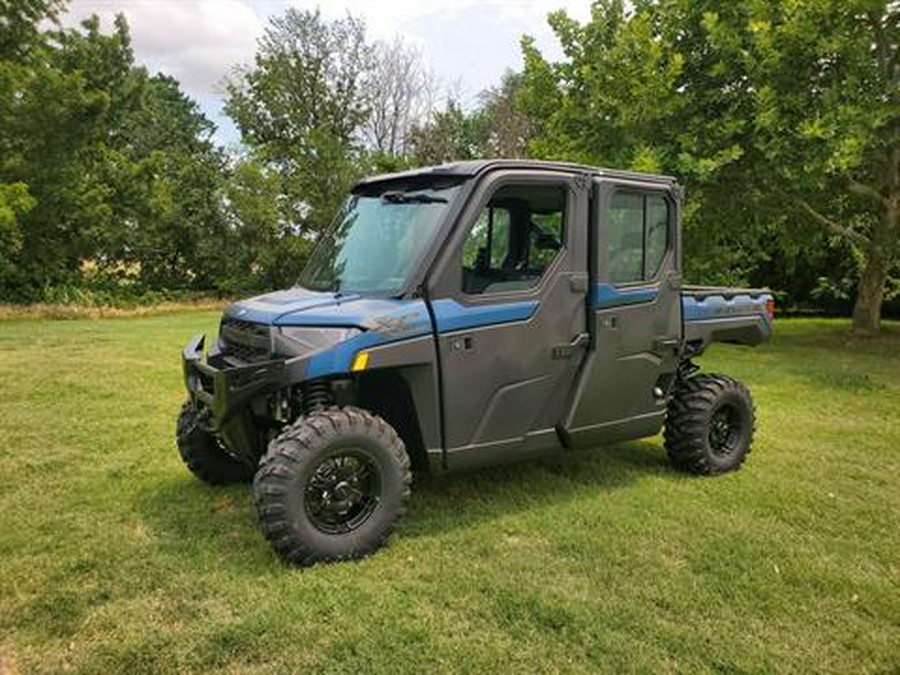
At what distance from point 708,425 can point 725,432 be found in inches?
16.0

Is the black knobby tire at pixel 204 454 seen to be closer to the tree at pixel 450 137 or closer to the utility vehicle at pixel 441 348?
the utility vehicle at pixel 441 348

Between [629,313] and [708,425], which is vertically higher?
[629,313]

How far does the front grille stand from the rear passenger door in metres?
2.01

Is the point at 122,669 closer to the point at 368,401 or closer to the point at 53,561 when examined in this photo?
the point at 53,561

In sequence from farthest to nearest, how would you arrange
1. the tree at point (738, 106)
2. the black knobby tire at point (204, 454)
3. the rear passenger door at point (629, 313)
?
the tree at point (738, 106) < the black knobby tire at point (204, 454) < the rear passenger door at point (629, 313)

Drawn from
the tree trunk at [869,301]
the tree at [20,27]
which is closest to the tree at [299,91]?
the tree at [20,27]

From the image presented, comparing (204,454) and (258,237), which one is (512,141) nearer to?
(258,237)

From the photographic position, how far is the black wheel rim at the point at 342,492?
4.03 metres

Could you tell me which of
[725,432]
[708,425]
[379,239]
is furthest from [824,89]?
[379,239]

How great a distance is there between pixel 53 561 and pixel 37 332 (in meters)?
12.8

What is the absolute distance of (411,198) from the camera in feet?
15.1

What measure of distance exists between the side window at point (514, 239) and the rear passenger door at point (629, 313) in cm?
30

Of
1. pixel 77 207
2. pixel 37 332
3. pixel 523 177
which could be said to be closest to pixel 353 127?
pixel 77 207

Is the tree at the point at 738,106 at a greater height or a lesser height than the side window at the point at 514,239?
greater
